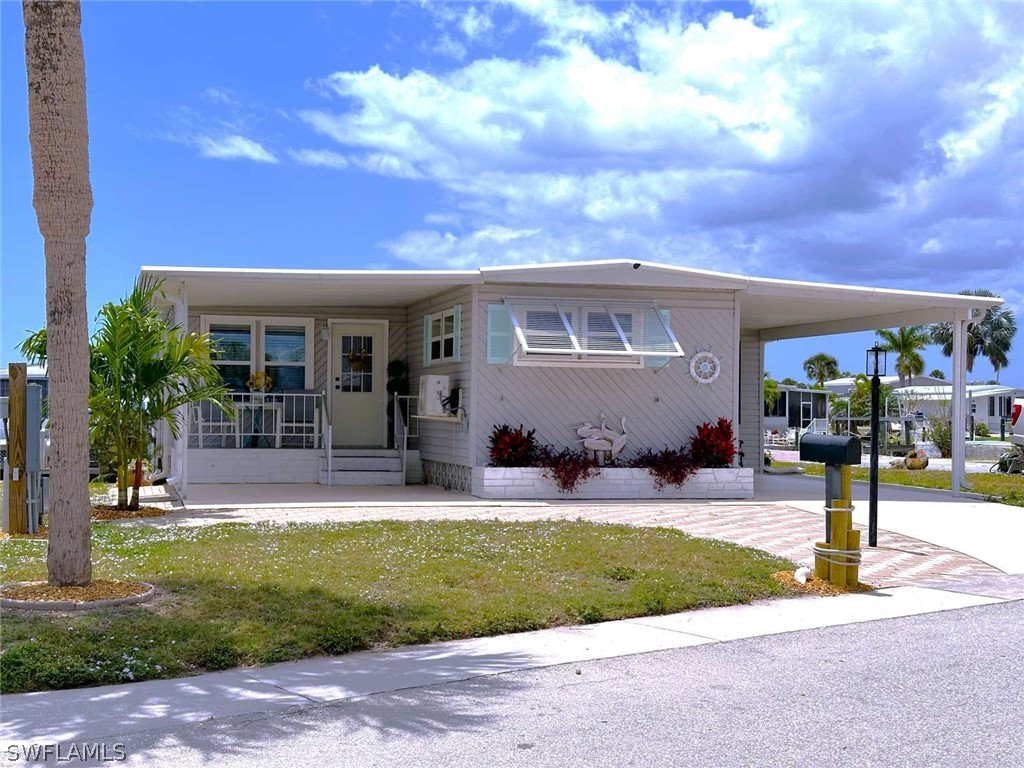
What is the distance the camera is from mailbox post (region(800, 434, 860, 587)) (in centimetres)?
903

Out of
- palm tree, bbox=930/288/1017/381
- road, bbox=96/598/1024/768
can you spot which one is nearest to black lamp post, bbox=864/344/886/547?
road, bbox=96/598/1024/768

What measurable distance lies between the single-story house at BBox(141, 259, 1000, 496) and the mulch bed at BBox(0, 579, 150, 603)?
25.1ft

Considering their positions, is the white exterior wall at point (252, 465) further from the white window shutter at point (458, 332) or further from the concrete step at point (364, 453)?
the white window shutter at point (458, 332)

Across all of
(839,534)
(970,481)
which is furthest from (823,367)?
(839,534)

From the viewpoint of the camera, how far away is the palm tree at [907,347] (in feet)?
181

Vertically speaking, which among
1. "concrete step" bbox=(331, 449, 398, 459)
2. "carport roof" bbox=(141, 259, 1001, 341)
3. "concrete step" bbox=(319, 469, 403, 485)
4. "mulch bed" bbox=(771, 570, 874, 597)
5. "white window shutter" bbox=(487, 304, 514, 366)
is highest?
"carport roof" bbox=(141, 259, 1001, 341)

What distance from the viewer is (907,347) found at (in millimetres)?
55469

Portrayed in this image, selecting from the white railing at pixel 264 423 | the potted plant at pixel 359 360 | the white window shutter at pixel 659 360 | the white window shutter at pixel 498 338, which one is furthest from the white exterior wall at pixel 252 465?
the white window shutter at pixel 659 360

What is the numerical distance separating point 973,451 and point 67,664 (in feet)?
112

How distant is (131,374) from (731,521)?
24.8 feet

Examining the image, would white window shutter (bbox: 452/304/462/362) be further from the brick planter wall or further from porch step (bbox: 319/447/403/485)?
porch step (bbox: 319/447/403/485)

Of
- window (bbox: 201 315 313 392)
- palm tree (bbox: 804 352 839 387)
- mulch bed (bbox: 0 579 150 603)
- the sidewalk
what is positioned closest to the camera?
the sidewalk

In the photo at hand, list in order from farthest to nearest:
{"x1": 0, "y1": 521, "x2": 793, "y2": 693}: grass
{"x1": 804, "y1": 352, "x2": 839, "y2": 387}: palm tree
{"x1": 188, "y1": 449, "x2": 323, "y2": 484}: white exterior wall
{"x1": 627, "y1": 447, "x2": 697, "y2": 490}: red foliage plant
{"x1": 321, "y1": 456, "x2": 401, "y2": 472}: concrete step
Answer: {"x1": 804, "y1": 352, "x2": 839, "y2": 387}: palm tree → {"x1": 321, "y1": 456, "x2": 401, "y2": 472}: concrete step → {"x1": 188, "y1": 449, "x2": 323, "y2": 484}: white exterior wall → {"x1": 627, "y1": 447, "x2": 697, "y2": 490}: red foliage plant → {"x1": 0, "y1": 521, "x2": 793, "y2": 693}: grass

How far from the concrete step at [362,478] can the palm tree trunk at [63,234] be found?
33.5 ft
